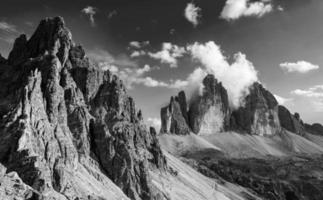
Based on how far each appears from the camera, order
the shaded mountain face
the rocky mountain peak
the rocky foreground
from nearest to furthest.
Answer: the rocky foreground
the shaded mountain face
the rocky mountain peak

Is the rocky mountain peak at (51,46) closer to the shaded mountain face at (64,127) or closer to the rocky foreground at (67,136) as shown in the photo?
the shaded mountain face at (64,127)

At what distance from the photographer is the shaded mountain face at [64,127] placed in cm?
10100

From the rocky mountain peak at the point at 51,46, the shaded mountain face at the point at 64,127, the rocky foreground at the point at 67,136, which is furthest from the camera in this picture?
the rocky mountain peak at the point at 51,46

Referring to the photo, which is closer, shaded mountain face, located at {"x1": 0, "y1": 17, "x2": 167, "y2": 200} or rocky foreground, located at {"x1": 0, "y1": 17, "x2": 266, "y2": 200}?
rocky foreground, located at {"x1": 0, "y1": 17, "x2": 266, "y2": 200}

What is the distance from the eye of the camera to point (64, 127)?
137 metres

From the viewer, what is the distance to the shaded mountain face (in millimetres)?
101000

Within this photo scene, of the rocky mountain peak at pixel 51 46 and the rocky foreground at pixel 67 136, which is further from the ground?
the rocky mountain peak at pixel 51 46

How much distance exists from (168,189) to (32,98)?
8457cm

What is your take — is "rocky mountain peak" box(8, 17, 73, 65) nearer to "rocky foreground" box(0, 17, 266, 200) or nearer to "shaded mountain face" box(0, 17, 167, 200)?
"shaded mountain face" box(0, 17, 167, 200)

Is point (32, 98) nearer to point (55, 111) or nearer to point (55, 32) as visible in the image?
point (55, 111)

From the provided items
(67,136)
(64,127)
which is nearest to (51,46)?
(64,127)

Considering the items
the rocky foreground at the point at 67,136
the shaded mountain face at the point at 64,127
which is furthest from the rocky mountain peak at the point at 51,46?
the rocky foreground at the point at 67,136

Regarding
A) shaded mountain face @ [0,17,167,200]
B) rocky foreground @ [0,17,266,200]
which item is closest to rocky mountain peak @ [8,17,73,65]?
shaded mountain face @ [0,17,167,200]

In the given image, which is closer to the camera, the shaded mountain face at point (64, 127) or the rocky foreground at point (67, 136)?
the rocky foreground at point (67, 136)
